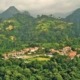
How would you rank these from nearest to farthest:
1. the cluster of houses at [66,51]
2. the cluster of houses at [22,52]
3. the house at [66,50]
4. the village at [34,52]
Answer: the village at [34,52]
the cluster of houses at [66,51]
the cluster of houses at [22,52]
the house at [66,50]

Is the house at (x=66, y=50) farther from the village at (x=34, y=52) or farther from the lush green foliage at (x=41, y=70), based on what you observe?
the lush green foliage at (x=41, y=70)

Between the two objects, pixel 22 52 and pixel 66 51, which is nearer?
pixel 66 51

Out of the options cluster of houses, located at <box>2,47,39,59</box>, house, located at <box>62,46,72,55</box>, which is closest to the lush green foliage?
house, located at <box>62,46,72,55</box>

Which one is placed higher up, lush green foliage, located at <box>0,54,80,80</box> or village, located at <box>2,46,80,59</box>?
village, located at <box>2,46,80,59</box>

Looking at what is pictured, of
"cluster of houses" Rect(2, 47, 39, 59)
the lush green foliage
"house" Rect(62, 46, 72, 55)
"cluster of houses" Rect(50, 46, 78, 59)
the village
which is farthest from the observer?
"house" Rect(62, 46, 72, 55)

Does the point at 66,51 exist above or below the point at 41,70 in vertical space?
above

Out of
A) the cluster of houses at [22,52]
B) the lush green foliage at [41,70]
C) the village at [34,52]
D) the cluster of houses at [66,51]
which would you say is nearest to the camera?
the lush green foliage at [41,70]

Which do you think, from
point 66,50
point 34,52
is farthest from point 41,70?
point 66,50

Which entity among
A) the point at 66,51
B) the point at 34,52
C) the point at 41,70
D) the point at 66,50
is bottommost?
the point at 41,70

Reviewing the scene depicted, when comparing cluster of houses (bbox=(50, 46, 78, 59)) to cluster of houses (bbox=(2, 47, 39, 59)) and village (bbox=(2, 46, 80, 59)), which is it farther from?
cluster of houses (bbox=(2, 47, 39, 59))

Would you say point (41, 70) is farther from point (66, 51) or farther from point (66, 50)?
point (66, 50)

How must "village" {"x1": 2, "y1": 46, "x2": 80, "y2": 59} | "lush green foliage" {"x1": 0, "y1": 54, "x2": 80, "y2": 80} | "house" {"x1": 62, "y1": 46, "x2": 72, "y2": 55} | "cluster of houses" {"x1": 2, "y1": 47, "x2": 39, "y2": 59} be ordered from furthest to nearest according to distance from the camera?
"house" {"x1": 62, "y1": 46, "x2": 72, "y2": 55}
"cluster of houses" {"x1": 2, "y1": 47, "x2": 39, "y2": 59}
"village" {"x1": 2, "y1": 46, "x2": 80, "y2": 59}
"lush green foliage" {"x1": 0, "y1": 54, "x2": 80, "y2": 80}

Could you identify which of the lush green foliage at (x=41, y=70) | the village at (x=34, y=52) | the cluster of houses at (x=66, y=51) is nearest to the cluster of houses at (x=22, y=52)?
the village at (x=34, y=52)
